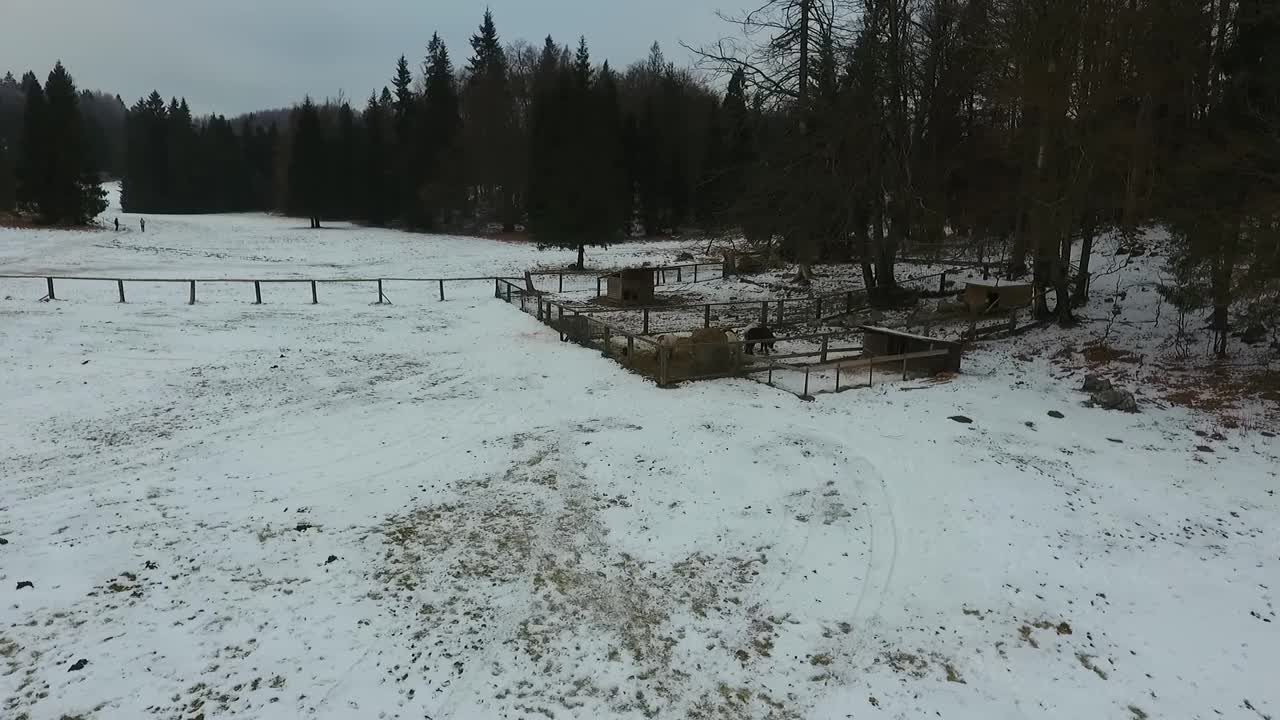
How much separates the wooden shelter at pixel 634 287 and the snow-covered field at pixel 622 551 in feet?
38.3

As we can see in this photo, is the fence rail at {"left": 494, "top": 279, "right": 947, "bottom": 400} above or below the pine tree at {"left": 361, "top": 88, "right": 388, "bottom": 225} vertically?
below

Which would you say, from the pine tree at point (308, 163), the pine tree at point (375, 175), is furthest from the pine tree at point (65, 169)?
the pine tree at point (375, 175)

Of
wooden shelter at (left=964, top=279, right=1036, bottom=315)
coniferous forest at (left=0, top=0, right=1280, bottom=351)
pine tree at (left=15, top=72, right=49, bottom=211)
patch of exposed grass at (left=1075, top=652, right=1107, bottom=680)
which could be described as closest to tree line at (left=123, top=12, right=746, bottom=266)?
coniferous forest at (left=0, top=0, right=1280, bottom=351)

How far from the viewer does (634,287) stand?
2561 centimetres

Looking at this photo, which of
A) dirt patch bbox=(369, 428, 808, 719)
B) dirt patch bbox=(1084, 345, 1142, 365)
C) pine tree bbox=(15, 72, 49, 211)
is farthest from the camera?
pine tree bbox=(15, 72, 49, 211)

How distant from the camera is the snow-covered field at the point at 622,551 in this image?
18.0 feet

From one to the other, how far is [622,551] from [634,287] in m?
18.7

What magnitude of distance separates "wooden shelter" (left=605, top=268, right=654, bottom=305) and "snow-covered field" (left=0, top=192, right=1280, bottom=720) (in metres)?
11.7

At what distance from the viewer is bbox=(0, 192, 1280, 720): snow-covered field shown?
18.0ft

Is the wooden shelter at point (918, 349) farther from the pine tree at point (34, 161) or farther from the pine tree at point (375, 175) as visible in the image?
the pine tree at point (375, 175)

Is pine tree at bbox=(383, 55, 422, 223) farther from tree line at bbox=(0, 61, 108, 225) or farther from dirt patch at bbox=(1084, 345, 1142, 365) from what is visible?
dirt patch at bbox=(1084, 345, 1142, 365)

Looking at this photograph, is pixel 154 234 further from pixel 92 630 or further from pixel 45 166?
pixel 92 630

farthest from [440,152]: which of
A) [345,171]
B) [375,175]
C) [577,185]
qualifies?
→ [577,185]

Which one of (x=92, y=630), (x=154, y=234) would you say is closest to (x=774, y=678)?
(x=92, y=630)
